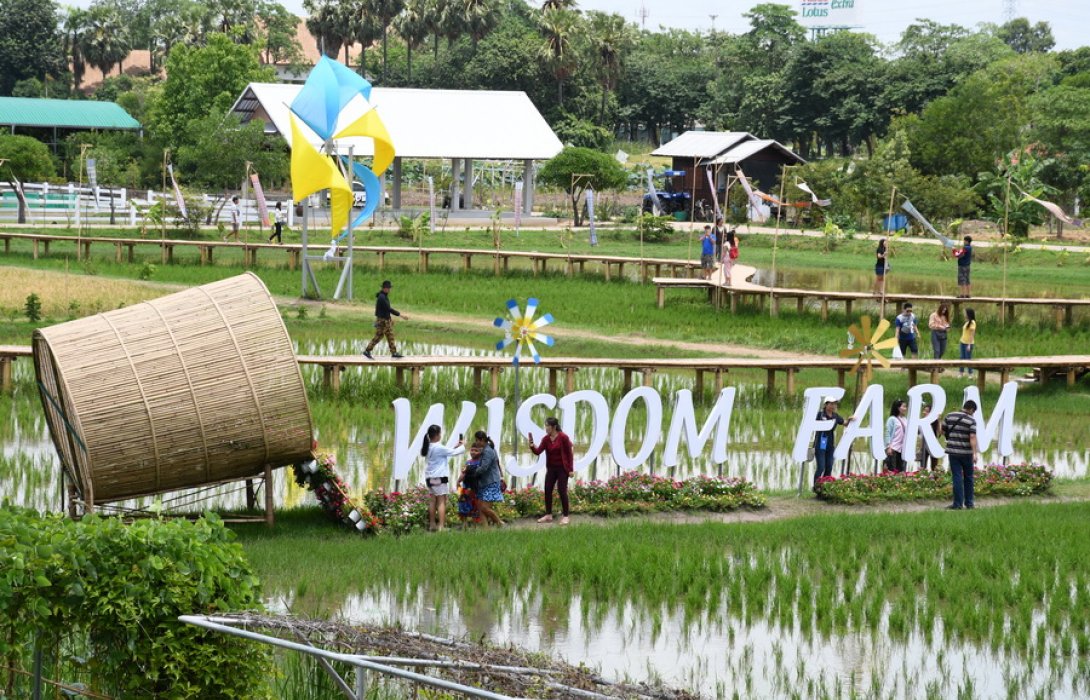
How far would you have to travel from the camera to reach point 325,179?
34312 millimetres

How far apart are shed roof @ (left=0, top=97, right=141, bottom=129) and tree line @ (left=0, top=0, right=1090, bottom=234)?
9.09 ft

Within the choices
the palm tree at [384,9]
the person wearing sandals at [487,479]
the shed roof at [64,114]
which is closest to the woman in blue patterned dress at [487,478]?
the person wearing sandals at [487,479]

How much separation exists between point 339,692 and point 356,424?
11.9 m

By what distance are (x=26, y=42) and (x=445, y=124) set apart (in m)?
50.8

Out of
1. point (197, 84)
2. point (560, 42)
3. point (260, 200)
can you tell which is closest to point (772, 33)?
point (560, 42)

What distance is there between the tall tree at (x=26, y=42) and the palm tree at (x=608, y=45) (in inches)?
1426

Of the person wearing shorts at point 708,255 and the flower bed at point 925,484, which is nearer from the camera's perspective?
the flower bed at point 925,484

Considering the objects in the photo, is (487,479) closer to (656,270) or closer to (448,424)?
(448,424)

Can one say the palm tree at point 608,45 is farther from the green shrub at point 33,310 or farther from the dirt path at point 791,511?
the dirt path at point 791,511

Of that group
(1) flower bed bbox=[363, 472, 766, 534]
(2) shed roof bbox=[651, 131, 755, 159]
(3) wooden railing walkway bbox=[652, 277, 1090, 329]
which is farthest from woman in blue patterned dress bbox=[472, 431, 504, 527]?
(2) shed roof bbox=[651, 131, 755, 159]

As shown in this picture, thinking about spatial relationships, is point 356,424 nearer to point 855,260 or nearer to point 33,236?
point 33,236

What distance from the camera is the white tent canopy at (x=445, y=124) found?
56.8 meters

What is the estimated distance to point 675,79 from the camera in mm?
90562

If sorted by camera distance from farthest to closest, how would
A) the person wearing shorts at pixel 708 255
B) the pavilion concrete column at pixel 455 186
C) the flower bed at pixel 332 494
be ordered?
the pavilion concrete column at pixel 455 186 < the person wearing shorts at pixel 708 255 < the flower bed at pixel 332 494
